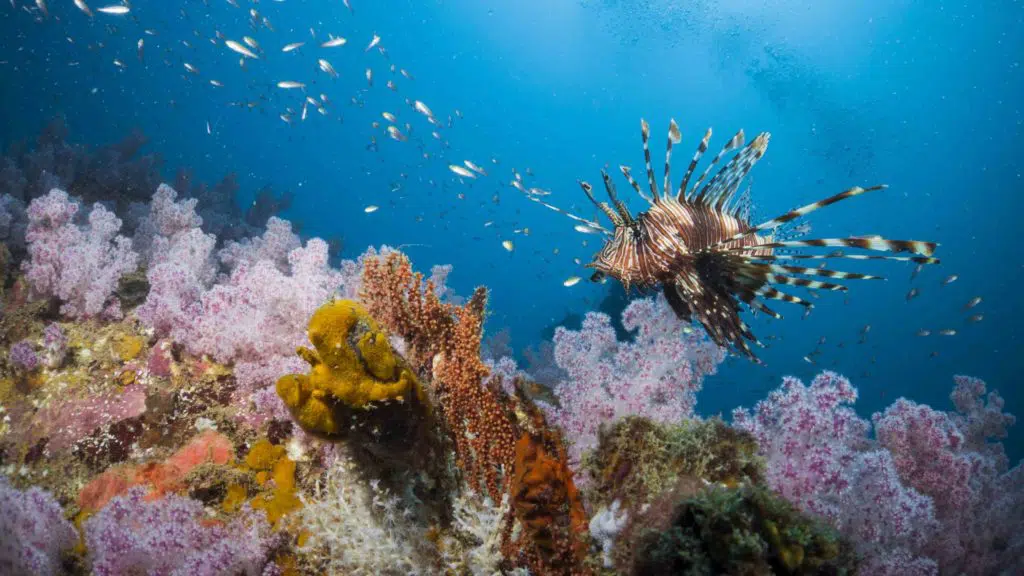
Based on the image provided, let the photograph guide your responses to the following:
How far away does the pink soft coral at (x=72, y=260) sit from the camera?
13.0 ft

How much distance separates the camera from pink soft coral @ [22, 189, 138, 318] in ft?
13.0

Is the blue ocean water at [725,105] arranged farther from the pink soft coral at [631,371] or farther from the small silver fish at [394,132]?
the pink soft coral at [631,371]

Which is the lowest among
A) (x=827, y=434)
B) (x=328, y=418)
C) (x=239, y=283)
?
(x=328, y=418)

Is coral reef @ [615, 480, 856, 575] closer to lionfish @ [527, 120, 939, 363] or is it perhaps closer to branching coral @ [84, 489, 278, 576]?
lionfish @ [527, 120, 939, 363]

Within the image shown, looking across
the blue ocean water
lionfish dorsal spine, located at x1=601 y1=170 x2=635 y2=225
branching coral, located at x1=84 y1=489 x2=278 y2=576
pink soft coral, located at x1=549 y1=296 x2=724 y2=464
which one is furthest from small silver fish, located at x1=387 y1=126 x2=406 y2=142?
the blue ocean water

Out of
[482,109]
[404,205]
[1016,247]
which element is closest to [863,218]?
[1016,247]

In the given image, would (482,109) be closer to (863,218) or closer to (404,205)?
(404,205)

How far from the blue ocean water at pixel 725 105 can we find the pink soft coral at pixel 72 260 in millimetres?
26435

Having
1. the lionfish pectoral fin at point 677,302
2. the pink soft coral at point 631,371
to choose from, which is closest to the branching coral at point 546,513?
the pink soft coral at point 631,371

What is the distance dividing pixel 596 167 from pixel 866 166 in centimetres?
3079

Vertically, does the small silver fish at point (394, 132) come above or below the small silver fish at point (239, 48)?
above

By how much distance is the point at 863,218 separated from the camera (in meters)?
53.3

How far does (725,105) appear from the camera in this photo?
5403 cm

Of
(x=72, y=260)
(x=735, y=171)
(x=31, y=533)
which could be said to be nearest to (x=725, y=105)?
(x=735, y=171)
